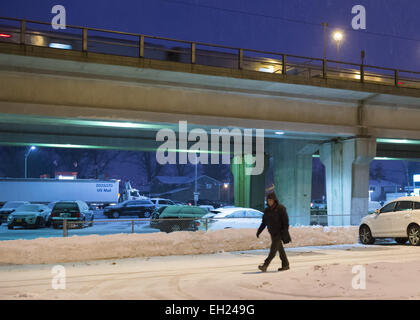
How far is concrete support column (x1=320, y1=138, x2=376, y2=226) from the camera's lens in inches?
Result: 1062

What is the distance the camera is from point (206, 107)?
23.3 metres

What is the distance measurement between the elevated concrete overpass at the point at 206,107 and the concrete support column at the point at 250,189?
21.0 ft

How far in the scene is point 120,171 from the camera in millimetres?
101562

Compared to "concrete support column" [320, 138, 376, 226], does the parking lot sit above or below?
below

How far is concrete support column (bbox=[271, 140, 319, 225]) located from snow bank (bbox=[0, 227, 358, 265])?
1346 centimetres

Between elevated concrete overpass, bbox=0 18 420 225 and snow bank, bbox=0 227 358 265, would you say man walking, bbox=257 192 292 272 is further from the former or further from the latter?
elevated concrete overpass, bbox=0 18 420 225

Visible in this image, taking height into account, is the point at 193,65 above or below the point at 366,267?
above

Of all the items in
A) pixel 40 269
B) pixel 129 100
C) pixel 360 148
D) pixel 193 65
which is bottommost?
pixel 40 269

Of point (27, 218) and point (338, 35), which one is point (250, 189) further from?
point (27, 218)

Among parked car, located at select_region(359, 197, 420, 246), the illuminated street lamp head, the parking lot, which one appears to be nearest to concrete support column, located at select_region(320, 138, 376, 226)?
parked car, located at select_region(359, 197, 420, 246)

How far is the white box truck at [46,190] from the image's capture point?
45500 millimetres
